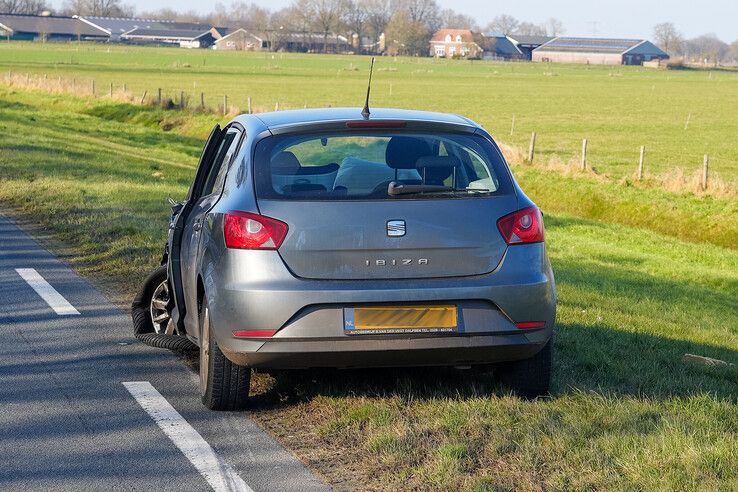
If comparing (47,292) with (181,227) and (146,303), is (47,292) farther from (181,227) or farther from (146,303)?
(181,227)

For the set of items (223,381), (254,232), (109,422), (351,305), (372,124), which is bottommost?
(109,422)

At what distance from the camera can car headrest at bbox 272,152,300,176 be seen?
6074 mm

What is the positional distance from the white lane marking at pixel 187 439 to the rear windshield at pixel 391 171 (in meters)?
1.25

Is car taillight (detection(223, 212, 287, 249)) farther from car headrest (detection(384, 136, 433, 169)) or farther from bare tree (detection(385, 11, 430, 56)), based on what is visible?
bare tree (detection(385, 11, 430, 56))

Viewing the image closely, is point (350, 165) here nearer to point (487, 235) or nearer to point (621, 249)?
point (487, 235)

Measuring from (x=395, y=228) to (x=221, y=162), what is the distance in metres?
1.69

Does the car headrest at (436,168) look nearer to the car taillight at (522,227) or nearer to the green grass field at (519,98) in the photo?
the car taillight at (522,227)

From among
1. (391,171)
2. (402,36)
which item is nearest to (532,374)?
(391,171)

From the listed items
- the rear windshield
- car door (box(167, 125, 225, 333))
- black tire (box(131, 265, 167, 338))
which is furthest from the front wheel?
the rear windshield

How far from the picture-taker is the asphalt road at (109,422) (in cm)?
505

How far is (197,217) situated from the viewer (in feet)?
22.6

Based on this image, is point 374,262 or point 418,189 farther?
point 418,189

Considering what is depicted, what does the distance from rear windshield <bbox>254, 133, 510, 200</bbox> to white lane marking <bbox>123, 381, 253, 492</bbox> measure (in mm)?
1253

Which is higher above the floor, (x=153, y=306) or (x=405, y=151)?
(x=405, y=151)
